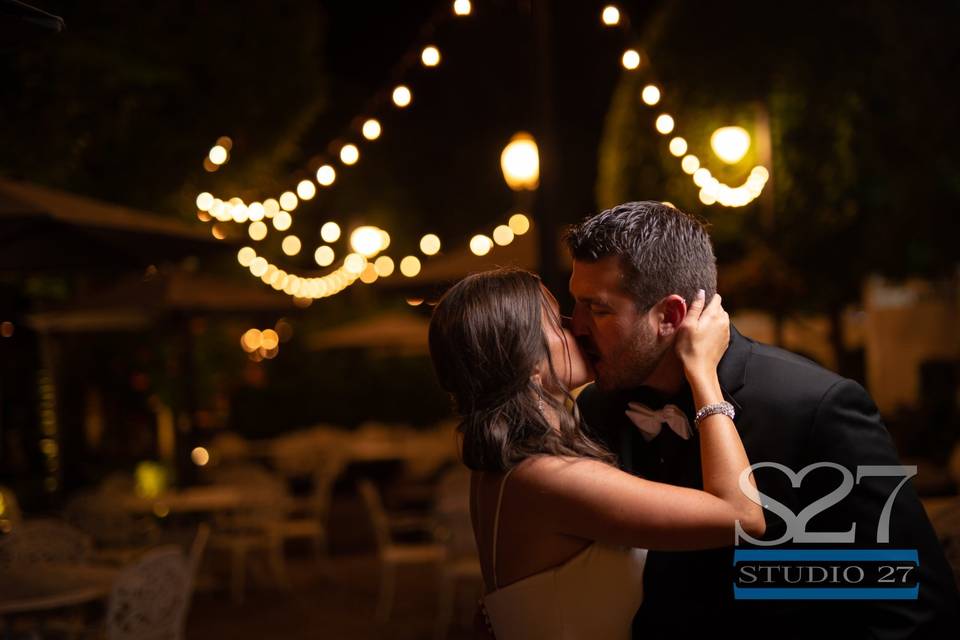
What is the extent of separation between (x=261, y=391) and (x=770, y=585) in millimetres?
16155

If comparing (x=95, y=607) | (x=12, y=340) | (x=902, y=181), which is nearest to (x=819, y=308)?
(x=902, y=181)

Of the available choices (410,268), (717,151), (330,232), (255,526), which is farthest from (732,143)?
(255,526)

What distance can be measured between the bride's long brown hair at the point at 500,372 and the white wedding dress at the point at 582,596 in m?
0.08

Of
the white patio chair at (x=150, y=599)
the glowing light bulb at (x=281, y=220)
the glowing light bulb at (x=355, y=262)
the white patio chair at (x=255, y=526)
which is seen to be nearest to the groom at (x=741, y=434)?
the white patio chair at (x=150, y=599)

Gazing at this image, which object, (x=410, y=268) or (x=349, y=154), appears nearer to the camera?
(x=349, y=154)

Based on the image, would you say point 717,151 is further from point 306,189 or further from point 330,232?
point 306,189

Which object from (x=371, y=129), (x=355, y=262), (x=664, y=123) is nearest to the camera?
(x=664, y=123)

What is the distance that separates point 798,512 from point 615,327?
50cm

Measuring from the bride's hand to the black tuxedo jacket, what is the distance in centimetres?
6

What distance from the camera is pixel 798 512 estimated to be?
2.11 metres

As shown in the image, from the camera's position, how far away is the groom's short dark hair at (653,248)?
7.31 feet

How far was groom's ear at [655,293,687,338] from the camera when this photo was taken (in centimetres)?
227

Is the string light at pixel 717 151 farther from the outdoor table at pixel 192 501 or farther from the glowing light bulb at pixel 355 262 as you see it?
the outdoor table at pixel 192 501

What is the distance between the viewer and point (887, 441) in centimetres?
205
